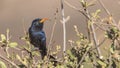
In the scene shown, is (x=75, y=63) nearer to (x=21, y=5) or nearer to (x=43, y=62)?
(x=43, y=62)

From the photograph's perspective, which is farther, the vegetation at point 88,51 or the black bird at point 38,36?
the black bird at point 38,36

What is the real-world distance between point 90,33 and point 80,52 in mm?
115

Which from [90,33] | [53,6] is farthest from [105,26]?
[53,6]

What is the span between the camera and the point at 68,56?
2918 millimetres

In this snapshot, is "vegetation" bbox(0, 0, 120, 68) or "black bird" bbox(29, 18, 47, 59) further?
"black bird" bbox(29, 18, 47, 59)

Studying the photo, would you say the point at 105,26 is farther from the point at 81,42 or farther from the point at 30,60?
the point at 30,60

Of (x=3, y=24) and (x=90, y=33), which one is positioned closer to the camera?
(x=90, y=33)

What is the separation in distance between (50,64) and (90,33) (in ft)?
0.88

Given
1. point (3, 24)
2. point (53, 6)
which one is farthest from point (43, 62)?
point (53, 6)

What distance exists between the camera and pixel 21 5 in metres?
15.9

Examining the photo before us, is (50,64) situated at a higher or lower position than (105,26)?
lower

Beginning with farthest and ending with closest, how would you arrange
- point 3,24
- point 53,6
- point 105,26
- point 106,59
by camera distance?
point 53,6, point 3,24, point 105,26, point 106,59

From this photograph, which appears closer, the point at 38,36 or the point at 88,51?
the point at 88,51

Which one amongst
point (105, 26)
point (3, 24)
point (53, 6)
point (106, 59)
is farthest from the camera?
point (53, 6)
